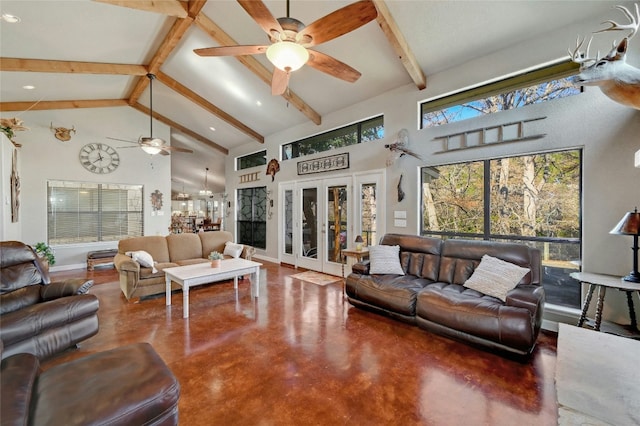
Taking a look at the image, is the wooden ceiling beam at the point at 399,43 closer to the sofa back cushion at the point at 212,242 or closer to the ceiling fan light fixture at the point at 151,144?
the ceiling fan light fixture at the point at 151,144

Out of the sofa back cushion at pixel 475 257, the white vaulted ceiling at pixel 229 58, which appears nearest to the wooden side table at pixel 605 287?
the sofa back cushion at pixel 475 257

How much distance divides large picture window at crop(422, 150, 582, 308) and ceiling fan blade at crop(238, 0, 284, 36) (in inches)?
120

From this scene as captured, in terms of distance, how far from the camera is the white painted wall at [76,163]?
5.57 meters

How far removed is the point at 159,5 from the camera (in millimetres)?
3346

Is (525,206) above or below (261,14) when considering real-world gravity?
below

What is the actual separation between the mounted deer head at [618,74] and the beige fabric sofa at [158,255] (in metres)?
4.97

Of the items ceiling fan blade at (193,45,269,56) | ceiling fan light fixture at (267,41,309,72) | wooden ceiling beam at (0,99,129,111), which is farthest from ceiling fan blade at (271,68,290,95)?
wooden ceiling beam at (0,99,129,111)

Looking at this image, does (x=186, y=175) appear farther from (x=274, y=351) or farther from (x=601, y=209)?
(x=601, y=209)

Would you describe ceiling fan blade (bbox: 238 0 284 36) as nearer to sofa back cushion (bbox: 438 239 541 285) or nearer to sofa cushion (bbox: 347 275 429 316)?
sofa cushion (bbox: 347 275 429 316)

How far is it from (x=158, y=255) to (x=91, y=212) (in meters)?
3.16

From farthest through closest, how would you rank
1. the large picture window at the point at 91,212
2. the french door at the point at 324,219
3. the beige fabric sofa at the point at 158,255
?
the large picture window at the point at 91,212 → the french door at the point at 324,219 → the beige fabric sofa at the point at 158,255

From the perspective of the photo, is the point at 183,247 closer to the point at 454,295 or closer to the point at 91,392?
the point at 91,392

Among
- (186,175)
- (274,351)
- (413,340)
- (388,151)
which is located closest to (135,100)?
(186,175)

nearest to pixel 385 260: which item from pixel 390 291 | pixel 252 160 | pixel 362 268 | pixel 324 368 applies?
pixel 362 268
